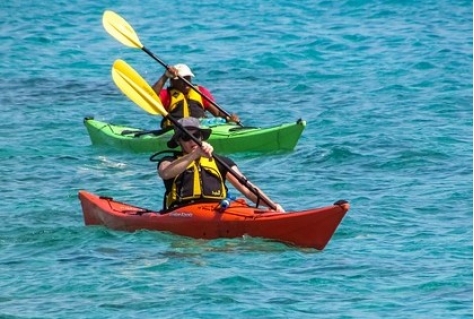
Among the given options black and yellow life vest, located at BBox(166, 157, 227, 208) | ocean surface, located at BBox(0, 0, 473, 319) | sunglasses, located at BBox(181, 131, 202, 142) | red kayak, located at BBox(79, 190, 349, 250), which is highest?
sunglasses, located at BBox(181, 131, 202, 142)

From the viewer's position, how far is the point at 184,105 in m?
13.8

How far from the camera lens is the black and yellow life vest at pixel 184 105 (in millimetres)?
13695

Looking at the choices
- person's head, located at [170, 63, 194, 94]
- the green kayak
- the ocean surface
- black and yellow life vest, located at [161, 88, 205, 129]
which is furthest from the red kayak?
the green kayak

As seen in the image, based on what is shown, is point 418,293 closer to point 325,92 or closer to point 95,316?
point 95,316

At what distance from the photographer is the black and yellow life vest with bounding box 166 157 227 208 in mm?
10133

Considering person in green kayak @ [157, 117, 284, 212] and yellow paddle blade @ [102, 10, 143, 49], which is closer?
person in green kayak @ [157, 117, 284, 212]

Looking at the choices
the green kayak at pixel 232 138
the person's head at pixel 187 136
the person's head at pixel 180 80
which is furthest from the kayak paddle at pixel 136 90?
the green kayak at pixel 232 138

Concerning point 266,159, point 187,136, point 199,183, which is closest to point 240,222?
point 199,183

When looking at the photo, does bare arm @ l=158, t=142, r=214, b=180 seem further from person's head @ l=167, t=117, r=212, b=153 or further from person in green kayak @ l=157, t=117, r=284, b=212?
person's head @ l=167, t=117, r=212, b=153

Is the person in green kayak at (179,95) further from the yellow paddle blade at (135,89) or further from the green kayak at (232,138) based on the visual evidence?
the yellow paddle blade at (135,89)

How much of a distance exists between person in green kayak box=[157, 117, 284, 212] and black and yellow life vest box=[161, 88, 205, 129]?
336 centimetres

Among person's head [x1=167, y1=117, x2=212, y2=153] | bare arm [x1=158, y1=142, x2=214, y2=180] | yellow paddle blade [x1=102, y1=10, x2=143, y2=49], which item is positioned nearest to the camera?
bare arm [x1=158, y1=142, x2=214, y2=180]

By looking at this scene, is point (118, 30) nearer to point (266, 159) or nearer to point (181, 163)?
point (266, 159)

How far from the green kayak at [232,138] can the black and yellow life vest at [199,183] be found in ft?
12.0
